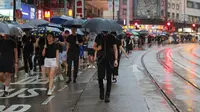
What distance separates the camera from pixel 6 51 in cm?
1005

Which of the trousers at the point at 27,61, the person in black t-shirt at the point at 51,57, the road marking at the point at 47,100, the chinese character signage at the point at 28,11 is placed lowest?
the road marking at the point at 47,100

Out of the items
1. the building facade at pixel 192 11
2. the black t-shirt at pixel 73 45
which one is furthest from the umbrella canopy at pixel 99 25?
the building facade at pixel 192 11

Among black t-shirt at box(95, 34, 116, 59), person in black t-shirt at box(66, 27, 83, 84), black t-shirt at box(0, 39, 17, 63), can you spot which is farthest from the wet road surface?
black t-shirt at box(95, 34, 116, 59)

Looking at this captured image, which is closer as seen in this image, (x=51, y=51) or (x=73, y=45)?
(x=51, y=51)

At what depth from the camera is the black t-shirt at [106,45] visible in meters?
9.05

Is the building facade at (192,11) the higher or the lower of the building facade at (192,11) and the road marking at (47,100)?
the higher

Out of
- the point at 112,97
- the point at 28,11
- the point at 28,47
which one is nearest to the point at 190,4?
the point at 28,11

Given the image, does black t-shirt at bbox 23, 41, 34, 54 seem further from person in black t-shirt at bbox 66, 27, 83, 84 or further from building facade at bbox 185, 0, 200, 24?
building facade at bbox 185, 0, 200, 24

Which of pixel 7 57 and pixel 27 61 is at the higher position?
pixel 7 57

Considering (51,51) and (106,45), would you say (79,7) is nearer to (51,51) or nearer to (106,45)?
(51,51)

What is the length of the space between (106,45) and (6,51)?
111 inches

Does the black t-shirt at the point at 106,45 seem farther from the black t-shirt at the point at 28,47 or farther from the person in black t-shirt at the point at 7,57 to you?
the black t-shirt at the point at 28,47

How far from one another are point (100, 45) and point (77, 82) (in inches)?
162

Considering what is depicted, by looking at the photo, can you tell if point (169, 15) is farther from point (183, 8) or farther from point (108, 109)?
point (108, 109)
